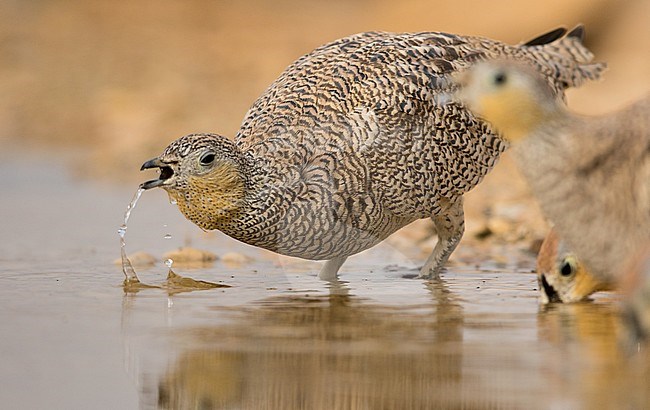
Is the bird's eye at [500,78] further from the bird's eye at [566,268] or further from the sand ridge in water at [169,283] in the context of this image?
the sand ridge in water at [169,283]

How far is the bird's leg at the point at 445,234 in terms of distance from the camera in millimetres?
8273

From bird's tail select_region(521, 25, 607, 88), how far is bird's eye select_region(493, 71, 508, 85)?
301 centimetres

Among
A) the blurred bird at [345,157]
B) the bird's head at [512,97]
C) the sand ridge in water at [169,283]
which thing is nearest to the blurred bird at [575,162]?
the bird's head at [512,97]

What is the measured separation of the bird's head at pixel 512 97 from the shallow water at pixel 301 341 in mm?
976

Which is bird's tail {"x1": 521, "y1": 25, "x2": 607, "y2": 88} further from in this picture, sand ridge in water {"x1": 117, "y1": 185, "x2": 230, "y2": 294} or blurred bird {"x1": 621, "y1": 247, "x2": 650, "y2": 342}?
blurred bird {"x1": 621, "y1": 247, "x2": 650, "y2": 342}

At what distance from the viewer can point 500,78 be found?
19.0 feet

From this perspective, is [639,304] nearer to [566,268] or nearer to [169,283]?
[566,268]

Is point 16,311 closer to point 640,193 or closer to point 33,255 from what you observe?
point 33,255

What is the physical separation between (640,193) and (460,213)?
2726 millimetres

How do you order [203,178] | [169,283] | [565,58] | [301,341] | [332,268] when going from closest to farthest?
[301,341], [203,178], [169,283], [332,268], [565,58]

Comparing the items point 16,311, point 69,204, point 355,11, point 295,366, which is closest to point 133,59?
point 355,11

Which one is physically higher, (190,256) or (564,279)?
(190,256)

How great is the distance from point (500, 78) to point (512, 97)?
0.11m

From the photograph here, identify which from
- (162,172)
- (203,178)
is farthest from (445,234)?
(162,172)
